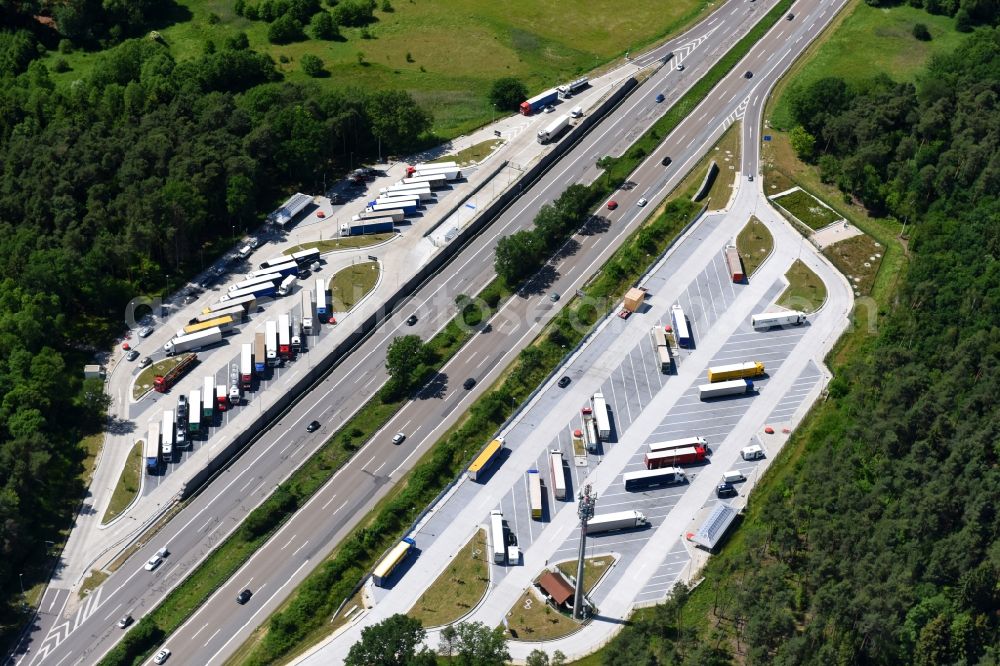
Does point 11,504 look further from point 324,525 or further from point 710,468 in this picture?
point 710,468

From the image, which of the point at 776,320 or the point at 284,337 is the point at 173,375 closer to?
the point at 284,337

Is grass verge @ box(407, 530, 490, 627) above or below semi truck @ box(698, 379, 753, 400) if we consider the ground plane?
below

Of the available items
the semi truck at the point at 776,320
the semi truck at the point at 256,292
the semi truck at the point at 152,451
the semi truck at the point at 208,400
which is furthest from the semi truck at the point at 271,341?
the semi truck at the point at 776,320

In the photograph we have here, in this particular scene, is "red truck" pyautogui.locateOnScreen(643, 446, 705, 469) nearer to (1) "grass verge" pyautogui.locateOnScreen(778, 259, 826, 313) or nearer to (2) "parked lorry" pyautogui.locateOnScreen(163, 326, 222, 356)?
(1) "grass verge" pyautogui.locateOnScreen(778, 259, 826, 313)

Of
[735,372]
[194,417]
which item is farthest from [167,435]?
[735,372]

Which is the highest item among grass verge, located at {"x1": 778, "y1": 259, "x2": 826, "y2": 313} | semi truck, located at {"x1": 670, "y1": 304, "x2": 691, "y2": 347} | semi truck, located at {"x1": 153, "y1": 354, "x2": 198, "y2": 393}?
grass verge, located at {"x1": 778, "y1": 259, "x2": 826, "y2": 313}

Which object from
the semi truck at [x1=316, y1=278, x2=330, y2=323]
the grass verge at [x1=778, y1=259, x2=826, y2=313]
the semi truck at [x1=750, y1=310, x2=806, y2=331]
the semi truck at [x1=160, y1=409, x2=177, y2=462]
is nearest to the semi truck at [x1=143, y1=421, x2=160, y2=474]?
the semi truck at [x1=160, y1=409, x2=177, y2=462]
